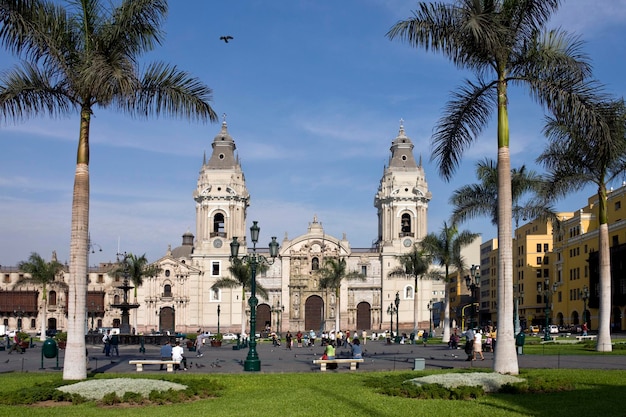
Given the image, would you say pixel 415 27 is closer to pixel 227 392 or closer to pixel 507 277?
pixel 507 277

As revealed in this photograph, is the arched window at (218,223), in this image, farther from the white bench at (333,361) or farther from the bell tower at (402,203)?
the white bench at (333,361)

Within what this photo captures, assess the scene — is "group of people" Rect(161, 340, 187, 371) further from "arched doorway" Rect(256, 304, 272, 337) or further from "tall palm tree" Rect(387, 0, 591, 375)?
"arched doorway" Rect(256, 304, 272, 337)

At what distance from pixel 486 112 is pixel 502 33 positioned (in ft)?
10.1

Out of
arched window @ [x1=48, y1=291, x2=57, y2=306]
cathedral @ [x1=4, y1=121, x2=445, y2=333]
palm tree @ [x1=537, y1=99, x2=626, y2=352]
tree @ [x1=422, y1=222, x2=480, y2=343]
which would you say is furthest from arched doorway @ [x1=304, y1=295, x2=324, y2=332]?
palm tree @ [x1=537, y1=99, x2=626, y2=352]

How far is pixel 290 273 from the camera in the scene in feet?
328

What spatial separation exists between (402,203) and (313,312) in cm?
1748

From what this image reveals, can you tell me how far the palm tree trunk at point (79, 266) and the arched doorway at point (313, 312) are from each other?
7893 cm

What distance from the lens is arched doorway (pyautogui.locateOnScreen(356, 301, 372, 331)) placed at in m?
98.0

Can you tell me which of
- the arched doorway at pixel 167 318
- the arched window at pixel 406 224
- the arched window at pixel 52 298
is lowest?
the arched doorway at pixel 167 318

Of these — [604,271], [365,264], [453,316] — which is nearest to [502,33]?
[604,271]

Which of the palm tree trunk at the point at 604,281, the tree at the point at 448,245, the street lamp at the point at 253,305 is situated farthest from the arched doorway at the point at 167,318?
the palm tree trunk at the point at 604,281

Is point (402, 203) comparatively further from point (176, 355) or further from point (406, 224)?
point (176, 355)

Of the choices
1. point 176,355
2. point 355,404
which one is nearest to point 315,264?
point 176,355

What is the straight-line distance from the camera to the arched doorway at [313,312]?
99250mm
